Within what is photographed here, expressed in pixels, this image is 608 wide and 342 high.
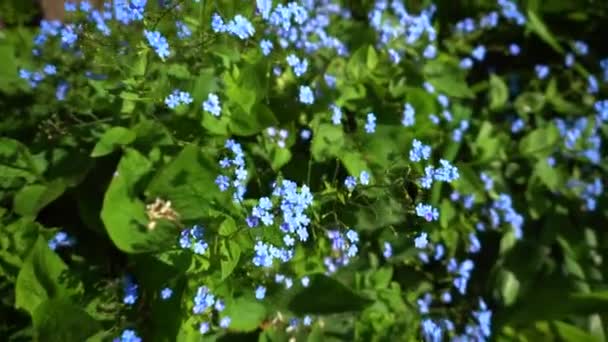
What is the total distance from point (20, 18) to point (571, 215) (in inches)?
105

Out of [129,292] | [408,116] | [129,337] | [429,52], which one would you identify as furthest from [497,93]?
[129,337]

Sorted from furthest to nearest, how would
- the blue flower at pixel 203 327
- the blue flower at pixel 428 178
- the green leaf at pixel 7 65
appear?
1. the green leaf at pixel 7 65
2. the blue flower at pixel 203 327
3. the blue flower at pixel 428 178

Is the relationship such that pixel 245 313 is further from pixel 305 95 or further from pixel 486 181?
pixel 486 181

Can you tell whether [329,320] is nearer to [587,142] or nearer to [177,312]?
[177,312]

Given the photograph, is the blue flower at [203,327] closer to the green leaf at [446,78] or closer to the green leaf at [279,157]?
the green leaf at [279,157]

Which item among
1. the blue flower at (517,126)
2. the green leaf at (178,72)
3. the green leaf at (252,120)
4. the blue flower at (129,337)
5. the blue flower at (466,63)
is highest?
Result: the blue flower at (466,63)

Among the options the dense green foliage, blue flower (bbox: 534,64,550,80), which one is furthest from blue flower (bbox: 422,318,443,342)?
blue flower (bbox: 534,64,550,80)

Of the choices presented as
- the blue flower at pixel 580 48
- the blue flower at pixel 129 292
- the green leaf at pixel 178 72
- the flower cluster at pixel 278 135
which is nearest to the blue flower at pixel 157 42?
the green leaf at pixel 178 72

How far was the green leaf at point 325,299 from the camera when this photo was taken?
207 centimetres

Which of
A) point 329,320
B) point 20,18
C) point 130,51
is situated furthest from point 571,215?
point 20,18

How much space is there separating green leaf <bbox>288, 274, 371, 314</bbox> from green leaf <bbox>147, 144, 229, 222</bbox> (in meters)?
0.48

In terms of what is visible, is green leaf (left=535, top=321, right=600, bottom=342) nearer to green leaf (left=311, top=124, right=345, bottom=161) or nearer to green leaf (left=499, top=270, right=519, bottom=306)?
green leaf (left=499, top=270, right=519, bottom=306)

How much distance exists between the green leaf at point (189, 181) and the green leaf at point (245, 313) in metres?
0.34

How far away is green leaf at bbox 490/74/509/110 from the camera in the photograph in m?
2.91
